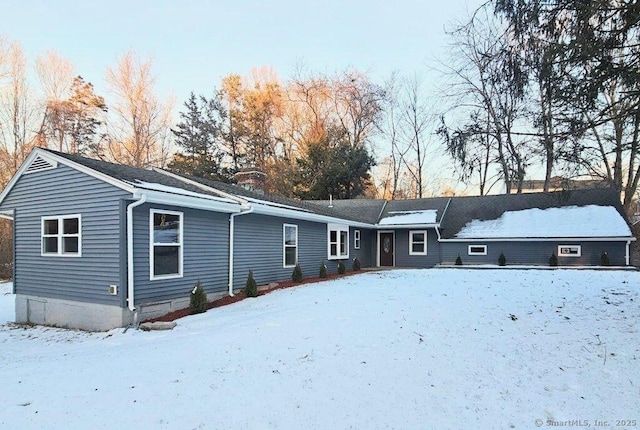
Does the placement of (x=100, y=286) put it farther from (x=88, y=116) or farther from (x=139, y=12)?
(x=88, y=116)

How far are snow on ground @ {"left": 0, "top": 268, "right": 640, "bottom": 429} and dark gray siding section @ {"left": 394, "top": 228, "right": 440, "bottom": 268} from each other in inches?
423

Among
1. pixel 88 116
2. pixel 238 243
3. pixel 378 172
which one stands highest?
pixel 88 116

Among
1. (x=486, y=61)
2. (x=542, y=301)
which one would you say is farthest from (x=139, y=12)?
(x=542, y=301)

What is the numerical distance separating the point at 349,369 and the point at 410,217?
15495 millimetres

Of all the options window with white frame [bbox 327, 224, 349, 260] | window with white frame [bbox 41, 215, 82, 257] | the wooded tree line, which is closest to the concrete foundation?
window with white frame [bbox 41, 215, 82, 257]

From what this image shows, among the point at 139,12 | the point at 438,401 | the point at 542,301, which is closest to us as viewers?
the point at 438,401

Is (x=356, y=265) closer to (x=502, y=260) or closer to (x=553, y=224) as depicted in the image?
(x=502, y=260)

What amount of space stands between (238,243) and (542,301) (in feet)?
23.0

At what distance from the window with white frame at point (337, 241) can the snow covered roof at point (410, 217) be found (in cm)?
317

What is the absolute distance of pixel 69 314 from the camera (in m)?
8.49

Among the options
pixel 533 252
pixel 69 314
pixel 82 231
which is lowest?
pixel 69 314

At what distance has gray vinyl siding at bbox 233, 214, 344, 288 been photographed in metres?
10.5

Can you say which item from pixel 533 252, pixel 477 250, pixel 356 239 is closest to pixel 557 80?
pixel 356 239

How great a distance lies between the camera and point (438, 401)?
3.69 meters
